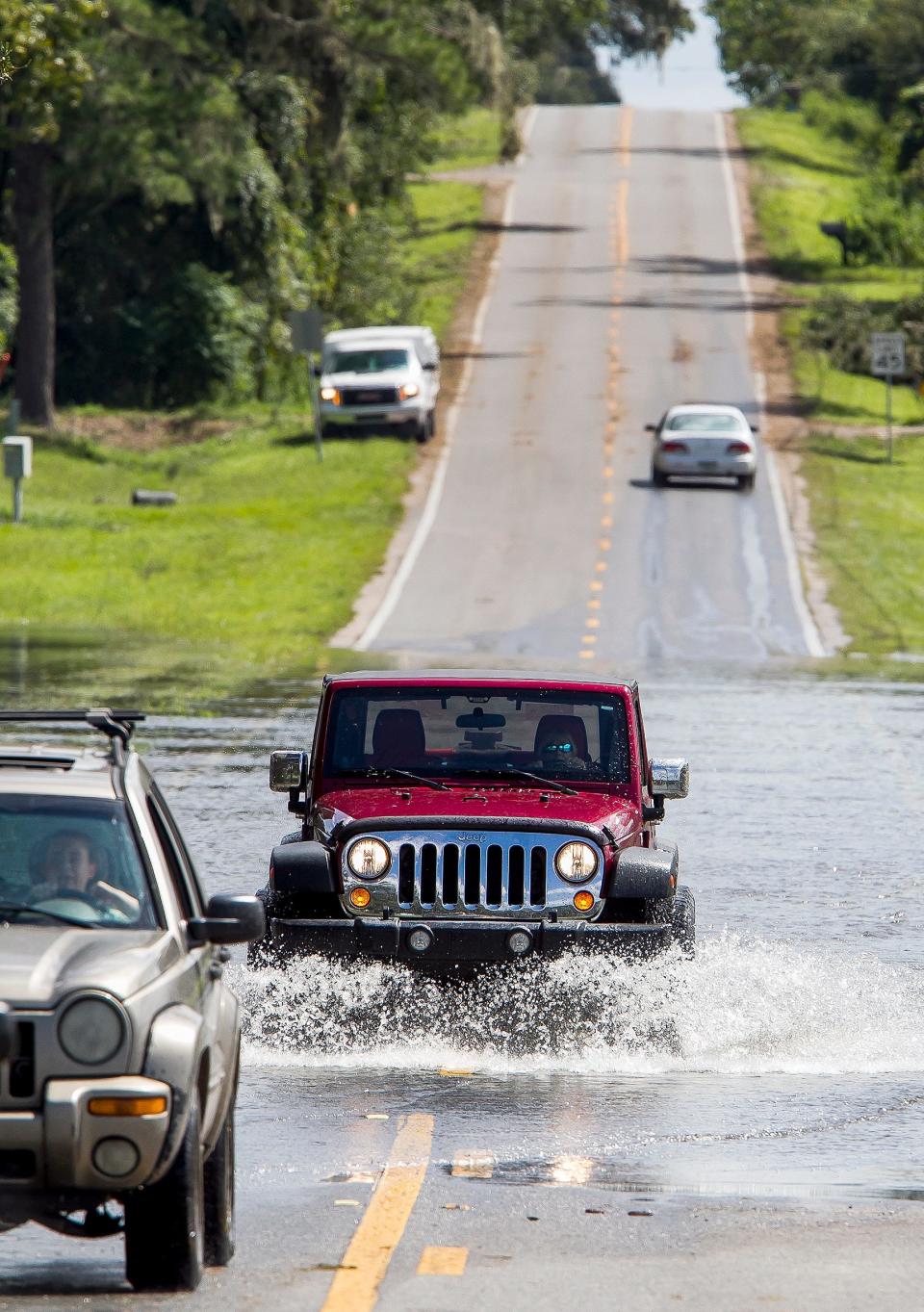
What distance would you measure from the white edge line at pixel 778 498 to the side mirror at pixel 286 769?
77.0 feet

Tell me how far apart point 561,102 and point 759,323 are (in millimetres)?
81255

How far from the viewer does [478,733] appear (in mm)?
12141

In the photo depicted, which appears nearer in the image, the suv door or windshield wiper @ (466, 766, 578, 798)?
the suv door

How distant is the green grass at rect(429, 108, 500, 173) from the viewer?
104 metres

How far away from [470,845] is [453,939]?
0.44m

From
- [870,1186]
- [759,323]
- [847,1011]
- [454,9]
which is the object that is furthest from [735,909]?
[759,323]

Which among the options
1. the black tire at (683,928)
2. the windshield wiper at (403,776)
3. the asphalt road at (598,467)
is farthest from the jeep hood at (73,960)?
the asphalt road at (598,467)

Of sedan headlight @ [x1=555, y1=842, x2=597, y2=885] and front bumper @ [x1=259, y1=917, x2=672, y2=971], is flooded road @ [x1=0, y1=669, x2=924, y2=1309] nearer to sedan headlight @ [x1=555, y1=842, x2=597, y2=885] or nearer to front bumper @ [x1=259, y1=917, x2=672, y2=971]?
front bumper @ [x1=259, y1=917, x2=672, y2=971]

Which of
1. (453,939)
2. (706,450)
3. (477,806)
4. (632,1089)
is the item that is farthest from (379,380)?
(632,1089)

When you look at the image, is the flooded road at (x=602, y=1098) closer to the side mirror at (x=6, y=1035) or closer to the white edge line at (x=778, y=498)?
the side mirror at (x=6, y=1035)

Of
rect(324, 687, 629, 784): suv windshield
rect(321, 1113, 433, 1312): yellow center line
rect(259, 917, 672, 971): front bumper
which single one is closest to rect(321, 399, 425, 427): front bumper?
rect(324, 687, 629, 784): suv windshield

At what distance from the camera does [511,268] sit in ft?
262

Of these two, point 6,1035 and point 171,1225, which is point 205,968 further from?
point 6,1035

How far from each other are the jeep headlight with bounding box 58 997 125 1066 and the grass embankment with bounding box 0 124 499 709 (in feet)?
63.9
